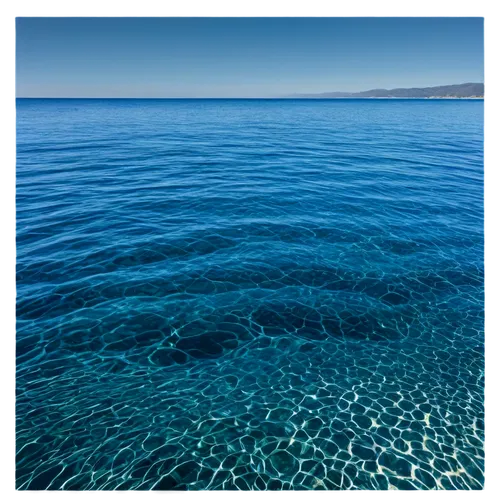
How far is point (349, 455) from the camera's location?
7020mm

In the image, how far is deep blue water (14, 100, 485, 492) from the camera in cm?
695

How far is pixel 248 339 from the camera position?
10281 mm

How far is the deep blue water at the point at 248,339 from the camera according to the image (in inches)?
274

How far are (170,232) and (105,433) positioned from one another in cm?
983

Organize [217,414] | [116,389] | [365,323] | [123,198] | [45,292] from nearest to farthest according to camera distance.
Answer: [217,414] < [116,389] < [365,323] < [45,292] < [123,198]

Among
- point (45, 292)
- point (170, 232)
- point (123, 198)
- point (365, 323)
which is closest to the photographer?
point (365, 323)

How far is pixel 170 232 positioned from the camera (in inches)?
634

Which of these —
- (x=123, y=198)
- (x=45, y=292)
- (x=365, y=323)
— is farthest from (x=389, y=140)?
(x=45, y=292)
